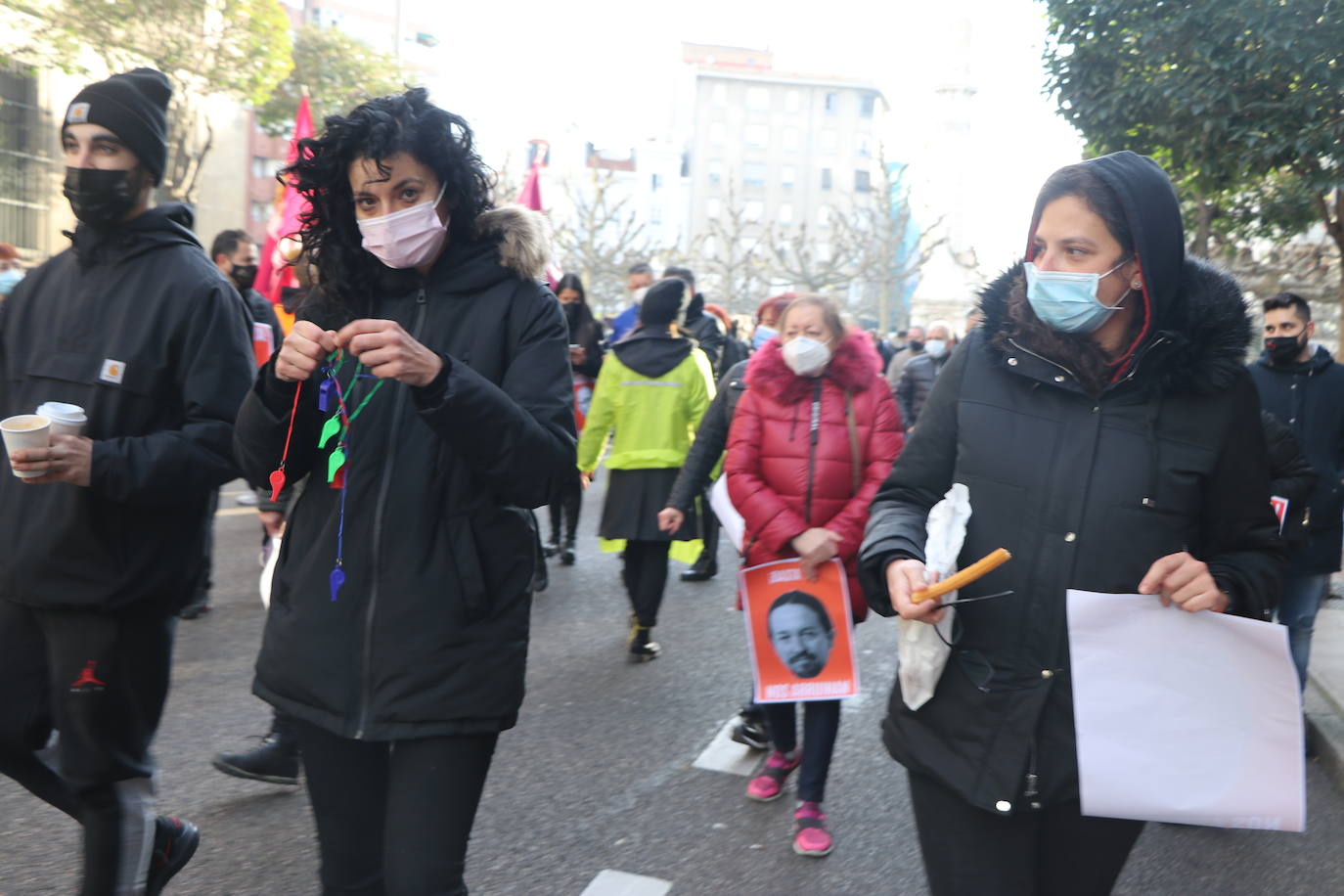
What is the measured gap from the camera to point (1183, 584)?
210cm

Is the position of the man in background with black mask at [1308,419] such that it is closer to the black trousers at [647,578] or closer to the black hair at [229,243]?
the black trousers at [647,578]

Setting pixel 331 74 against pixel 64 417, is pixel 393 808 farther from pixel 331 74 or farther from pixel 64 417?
pixel 331 74

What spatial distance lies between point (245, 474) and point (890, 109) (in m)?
106

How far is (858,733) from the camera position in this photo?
538 centimetres

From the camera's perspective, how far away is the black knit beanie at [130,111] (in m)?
2.92

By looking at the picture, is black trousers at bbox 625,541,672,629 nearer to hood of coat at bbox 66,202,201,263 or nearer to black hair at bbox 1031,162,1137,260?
hood of coat at bbox 66,202,201,263

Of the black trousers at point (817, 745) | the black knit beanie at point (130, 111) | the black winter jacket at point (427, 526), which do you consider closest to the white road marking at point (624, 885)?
the black trousers at point (817, 745)

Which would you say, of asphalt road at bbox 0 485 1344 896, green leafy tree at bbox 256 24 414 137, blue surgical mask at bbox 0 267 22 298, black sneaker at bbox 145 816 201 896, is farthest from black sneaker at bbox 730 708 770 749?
green leafy tree at bbox 256 24 414 137

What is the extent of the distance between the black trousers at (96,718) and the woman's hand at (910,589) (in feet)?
5.73

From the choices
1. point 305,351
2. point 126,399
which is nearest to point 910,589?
point 305,351

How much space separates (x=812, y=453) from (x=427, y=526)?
2.30 m

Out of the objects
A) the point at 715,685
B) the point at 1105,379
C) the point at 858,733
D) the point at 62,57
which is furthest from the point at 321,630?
the point at 62,57

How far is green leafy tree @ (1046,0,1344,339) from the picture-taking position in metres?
7.05

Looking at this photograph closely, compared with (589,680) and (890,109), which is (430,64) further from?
(589,680)
